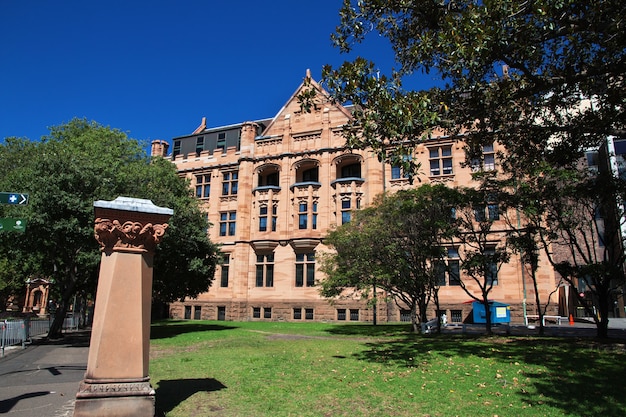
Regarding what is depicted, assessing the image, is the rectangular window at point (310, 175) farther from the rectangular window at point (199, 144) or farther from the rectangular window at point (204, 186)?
the rectangular window at point (199, 144)

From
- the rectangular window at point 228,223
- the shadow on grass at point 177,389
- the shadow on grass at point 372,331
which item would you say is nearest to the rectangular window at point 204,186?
the rectangular window at point 228,223

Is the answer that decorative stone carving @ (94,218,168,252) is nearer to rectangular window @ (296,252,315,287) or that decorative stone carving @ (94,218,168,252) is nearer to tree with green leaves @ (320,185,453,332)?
tree with green leaves @ (320,185,453,332)

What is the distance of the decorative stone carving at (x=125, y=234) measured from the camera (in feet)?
21.3

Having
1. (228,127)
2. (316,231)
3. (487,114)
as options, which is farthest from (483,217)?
(228,127)

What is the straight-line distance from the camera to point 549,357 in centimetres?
1201

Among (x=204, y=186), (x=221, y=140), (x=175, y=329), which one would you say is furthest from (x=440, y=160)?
(x=175, y=329)

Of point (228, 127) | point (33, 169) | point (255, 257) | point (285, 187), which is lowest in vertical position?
point (255, 257)

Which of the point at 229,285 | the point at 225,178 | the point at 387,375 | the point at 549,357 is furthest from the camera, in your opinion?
the point at 225,178

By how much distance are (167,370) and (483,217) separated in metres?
15.8

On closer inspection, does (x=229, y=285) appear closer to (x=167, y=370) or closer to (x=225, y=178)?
(x=225, y=178)

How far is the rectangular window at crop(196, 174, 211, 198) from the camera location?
145 ft

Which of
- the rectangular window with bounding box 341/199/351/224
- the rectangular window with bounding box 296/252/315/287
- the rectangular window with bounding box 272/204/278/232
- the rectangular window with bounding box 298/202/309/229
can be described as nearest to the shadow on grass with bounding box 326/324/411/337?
the rectangular window with bounding box 296/252/315/287

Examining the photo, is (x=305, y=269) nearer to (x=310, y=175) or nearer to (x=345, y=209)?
(x=345, y=209)

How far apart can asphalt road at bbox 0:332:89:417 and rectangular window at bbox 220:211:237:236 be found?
24337 mm
